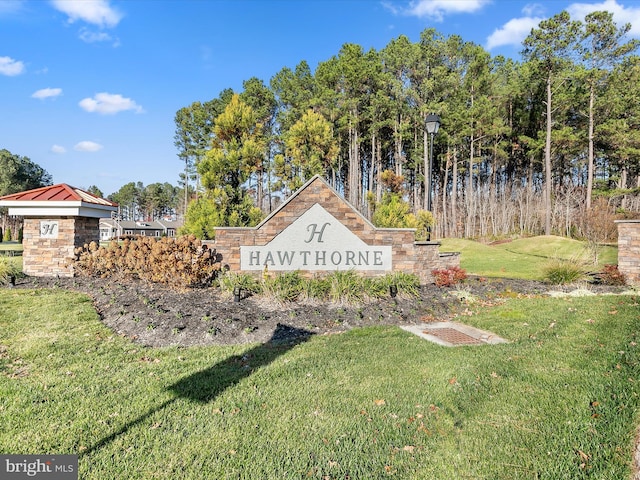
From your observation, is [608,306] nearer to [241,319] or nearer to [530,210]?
[241,319]

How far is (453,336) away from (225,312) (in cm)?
357

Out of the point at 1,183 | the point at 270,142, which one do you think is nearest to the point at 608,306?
the point at 270,142

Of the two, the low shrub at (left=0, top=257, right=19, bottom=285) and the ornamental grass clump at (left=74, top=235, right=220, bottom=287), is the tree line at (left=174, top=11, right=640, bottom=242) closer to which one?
the ornamental grass clump at (left=74, top=235, right=220, bottom=287)

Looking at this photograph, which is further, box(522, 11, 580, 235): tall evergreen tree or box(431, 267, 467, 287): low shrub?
box(522, 11, 580, 235): tall evergreen tree

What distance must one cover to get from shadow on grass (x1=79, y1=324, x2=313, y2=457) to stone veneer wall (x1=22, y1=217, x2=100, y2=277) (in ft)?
22.5

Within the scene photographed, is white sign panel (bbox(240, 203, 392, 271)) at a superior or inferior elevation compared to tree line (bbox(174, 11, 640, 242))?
inferior

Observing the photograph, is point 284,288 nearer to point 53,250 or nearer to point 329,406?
point 329,406

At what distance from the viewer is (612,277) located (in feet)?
28.6

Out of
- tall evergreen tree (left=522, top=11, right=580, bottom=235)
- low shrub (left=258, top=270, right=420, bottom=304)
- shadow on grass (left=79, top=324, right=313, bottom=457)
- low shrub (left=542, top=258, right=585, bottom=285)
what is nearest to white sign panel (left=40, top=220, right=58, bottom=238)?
low shrub (left=258, top=270, right=420, bottom=304)

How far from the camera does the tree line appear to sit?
23156 mm

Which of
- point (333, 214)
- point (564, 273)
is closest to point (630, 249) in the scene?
point (564, 273)

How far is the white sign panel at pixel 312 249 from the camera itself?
7848mm

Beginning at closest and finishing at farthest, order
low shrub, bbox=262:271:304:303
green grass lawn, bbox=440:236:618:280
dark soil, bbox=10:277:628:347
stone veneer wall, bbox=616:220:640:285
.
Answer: dark soil, bbox=10:277:628:347
low shrub, bbox=262:271:304:303
stone veneer wall, bbox=616:220:640:285
green grass lawn, bbox=440:236:618:280

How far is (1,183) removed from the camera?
40750 mm
